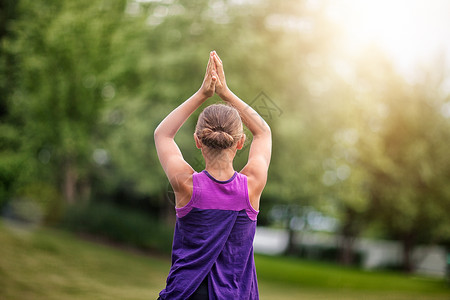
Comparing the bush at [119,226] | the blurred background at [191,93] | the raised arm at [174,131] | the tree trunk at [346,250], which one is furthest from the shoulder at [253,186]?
the tree trunk at [346,250]

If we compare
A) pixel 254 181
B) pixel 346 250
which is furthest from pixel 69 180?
pixel 346 250

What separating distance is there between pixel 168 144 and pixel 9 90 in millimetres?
11413

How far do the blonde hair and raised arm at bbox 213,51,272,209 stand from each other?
0.51ft

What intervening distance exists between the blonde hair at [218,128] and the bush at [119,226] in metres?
18.2

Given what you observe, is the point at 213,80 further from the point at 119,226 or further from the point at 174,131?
the point at 119,226

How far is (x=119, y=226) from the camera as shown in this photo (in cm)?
2017

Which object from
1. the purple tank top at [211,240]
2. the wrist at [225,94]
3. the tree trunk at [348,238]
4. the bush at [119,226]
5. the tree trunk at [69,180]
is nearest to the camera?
the purple tank top at [211,240]

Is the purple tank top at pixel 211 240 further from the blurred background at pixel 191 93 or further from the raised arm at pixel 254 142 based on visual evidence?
the blurred background at pixel 191 93

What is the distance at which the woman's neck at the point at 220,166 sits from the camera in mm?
2162

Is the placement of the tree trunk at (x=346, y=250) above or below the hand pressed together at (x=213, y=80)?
above

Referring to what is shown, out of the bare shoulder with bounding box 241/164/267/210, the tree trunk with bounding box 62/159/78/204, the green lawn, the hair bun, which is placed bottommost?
the bare shoulder with bounding box 241/164/267/210

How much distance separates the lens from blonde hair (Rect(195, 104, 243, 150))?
7.10ft

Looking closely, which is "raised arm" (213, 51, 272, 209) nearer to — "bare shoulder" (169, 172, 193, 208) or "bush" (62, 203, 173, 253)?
"bare shoulder" (169, 172, 193, 208)

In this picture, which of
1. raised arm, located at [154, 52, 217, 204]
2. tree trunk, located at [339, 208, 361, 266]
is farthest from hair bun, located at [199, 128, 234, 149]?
tree trunk, located at [339, 208, 361, 266]
